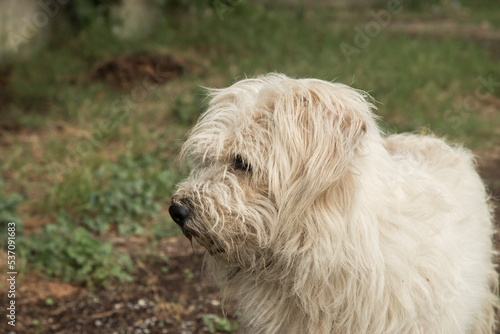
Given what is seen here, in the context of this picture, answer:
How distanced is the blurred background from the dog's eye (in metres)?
0.77

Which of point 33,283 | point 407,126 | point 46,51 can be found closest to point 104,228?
point 33,283

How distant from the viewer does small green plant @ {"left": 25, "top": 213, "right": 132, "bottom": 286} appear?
4.27m

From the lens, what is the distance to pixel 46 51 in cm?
867

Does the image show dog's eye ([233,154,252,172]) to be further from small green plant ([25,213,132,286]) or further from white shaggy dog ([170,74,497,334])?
small green plant ([25,213,132,286])

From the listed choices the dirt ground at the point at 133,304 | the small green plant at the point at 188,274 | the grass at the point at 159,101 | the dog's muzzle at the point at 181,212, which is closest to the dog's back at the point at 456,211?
the dirt ground at the point at 133,304

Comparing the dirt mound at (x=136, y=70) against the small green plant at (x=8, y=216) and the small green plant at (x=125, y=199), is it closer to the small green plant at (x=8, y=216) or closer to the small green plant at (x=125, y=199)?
the small green plant at (x=125, y=199)

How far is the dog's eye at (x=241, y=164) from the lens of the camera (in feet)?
7.93

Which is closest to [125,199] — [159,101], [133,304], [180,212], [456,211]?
[133,304]

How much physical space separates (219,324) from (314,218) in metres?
1.70

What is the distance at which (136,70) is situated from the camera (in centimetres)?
821

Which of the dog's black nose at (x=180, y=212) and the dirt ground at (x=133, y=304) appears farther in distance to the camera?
the dirt ground at (x=133, y=304)

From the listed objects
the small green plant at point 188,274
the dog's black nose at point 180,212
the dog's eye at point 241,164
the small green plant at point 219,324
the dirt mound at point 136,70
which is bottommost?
the small green plant at point 188,274

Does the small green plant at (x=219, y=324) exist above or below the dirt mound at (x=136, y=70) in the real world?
below

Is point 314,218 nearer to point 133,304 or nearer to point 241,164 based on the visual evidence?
point 241,164
